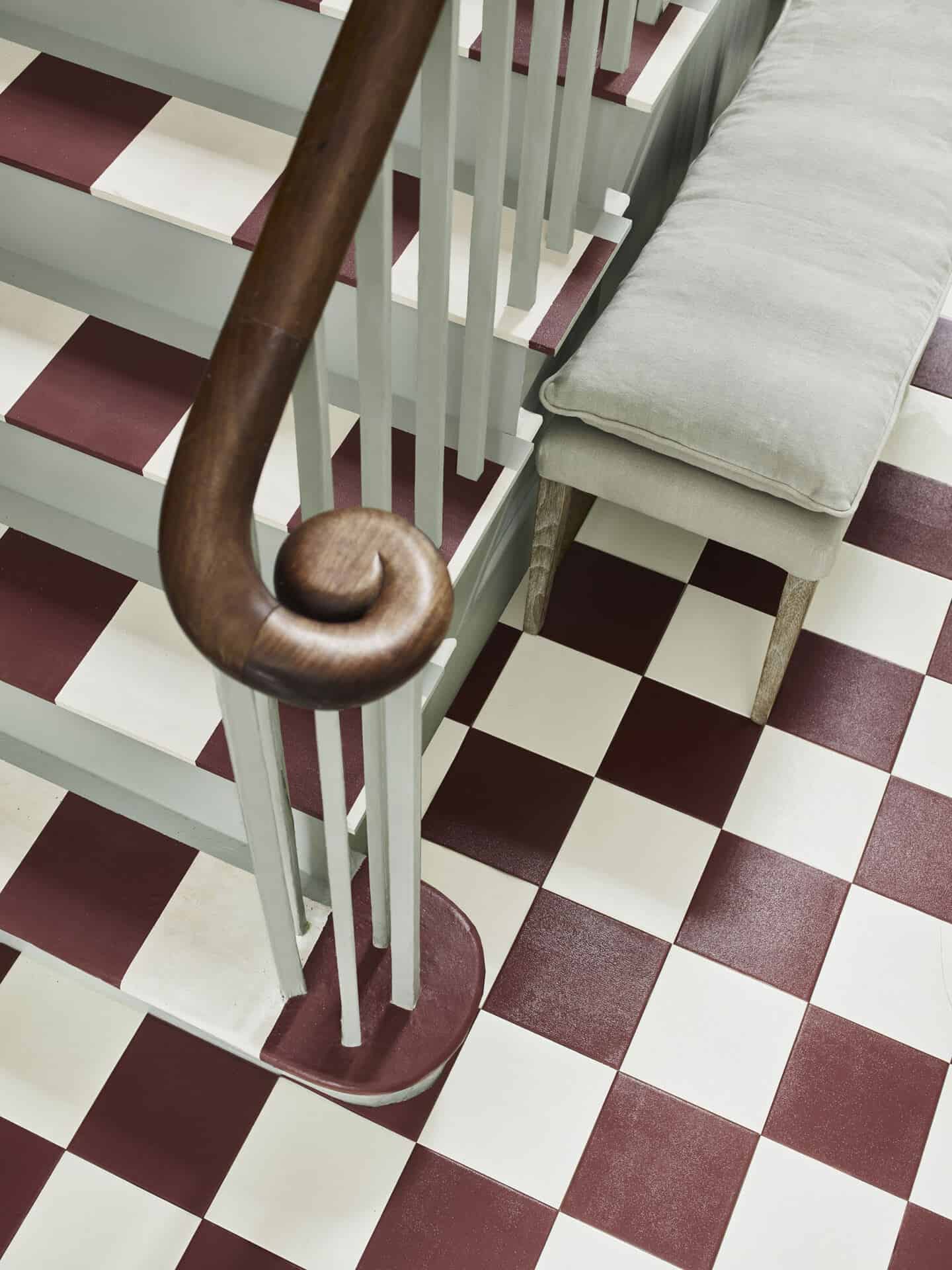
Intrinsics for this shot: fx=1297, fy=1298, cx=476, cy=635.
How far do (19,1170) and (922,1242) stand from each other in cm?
138

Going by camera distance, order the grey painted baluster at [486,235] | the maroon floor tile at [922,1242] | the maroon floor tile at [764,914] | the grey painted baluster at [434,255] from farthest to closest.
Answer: the maroon floor tile at [764,914]
the maroon floor tile at [922,1242]
the grey painted baluster at [486,235]
the grey painted baluster at [434,255]

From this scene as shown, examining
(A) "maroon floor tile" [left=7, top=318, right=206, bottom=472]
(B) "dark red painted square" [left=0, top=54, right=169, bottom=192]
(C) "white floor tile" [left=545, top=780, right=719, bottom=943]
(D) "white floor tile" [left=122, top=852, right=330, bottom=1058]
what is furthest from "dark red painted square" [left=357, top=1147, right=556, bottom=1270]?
(B) "dark red painted square" [left=0, top=54, right=169, bottom=192]

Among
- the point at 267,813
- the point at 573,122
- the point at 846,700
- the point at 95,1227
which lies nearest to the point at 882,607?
the point at 846,700

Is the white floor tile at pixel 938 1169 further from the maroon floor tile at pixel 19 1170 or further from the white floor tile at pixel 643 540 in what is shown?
the maroon floor tile at pixel 19 1170

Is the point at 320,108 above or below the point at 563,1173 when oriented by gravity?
above

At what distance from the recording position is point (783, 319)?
2.04 metres

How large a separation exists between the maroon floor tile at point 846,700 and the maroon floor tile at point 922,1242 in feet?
2.55

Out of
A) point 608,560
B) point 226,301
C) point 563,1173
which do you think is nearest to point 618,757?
point 608,560

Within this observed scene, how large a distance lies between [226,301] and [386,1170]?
134cm

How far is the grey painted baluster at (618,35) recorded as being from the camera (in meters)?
1.74

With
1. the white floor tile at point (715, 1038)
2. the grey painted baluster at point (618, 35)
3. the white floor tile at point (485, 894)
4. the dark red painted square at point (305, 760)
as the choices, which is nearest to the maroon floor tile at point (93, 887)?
the dark red painted square at point (305, 760)

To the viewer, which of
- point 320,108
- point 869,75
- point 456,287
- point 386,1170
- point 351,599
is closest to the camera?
point 351,599

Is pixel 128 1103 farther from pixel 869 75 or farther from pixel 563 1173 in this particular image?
pixel 869 75

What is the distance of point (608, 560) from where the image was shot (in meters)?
2.65
